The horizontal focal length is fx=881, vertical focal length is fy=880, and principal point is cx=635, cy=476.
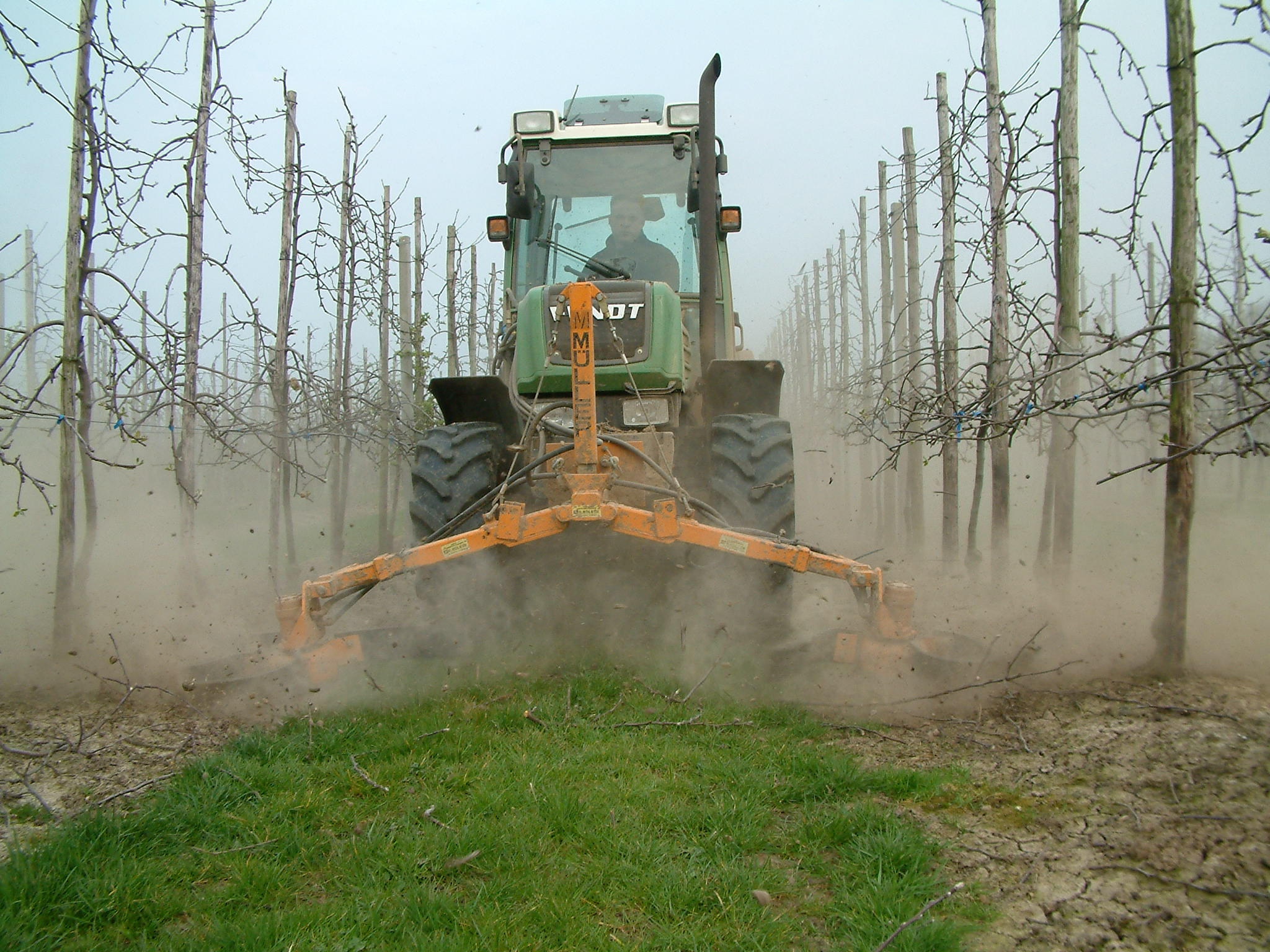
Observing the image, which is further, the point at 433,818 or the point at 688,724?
the point at 688,724

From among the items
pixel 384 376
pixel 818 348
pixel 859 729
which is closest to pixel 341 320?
pixel 384 376

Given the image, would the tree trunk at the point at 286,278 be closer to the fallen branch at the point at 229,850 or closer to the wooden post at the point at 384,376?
the wooden post at the point at 384,376

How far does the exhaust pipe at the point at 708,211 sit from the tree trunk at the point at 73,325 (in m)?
4.42

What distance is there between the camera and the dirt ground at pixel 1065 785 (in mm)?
2842

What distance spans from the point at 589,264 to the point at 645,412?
154 centimetres

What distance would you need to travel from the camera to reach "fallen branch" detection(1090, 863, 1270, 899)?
282cm

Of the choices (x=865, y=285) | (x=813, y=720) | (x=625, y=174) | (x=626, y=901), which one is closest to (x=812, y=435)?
(x=865, y=285)

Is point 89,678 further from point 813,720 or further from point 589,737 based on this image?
point 813,720

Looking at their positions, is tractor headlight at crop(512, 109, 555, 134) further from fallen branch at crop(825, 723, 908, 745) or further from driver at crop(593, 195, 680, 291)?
fallen branch at crop(825, 723, 908, 745)

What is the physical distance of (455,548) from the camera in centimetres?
508

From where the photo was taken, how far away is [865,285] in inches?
840

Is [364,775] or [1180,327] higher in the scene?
[1180,327]

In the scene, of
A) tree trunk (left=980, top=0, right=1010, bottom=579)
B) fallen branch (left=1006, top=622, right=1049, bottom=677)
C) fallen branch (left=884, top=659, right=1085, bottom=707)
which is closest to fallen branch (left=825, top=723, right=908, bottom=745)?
fallen branch (left=884, top=659, right=1085, bottom=707)

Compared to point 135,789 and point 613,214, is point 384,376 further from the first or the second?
point 135,789
